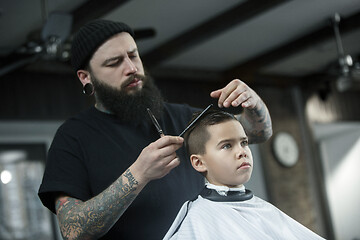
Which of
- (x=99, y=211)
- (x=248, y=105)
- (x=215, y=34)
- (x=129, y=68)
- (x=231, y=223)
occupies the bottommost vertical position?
(x=231, y=223)

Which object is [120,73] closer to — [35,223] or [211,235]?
[211,235]

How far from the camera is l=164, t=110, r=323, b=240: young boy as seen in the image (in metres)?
1.63

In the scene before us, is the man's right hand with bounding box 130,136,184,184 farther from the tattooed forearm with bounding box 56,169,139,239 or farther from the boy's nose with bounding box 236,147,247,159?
the boy's nose with bounding box 236,147,247,159

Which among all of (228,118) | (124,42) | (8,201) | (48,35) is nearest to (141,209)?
(228,118)

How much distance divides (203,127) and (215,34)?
13.3ft

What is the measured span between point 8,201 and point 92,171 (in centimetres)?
419

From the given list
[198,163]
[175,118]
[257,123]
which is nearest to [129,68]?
[175,118]

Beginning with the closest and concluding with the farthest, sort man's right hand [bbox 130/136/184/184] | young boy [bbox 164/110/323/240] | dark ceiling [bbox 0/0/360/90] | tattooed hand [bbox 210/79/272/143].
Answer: man's right hand [bbox 130/136/184/184] < tattooed hand [bbox 210/79/272/143] < young boy [bbox 164/110/323/240] < dark ceiling [bbox 0/0/360/90]

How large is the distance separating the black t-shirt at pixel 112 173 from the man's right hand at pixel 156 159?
0.24 m

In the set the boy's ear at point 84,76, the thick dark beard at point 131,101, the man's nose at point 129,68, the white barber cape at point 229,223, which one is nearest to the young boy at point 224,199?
the white barber cape at point 229,223

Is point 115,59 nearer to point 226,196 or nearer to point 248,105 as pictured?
point 248,105

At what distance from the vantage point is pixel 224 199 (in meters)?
1.70

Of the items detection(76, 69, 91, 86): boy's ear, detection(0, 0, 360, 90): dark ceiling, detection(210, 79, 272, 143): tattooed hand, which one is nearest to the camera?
detection(210, 79, 272, 143): tattooed hand

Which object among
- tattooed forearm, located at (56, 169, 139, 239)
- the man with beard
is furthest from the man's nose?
tattooed forearm, located at (56, 169, 139, 239)
